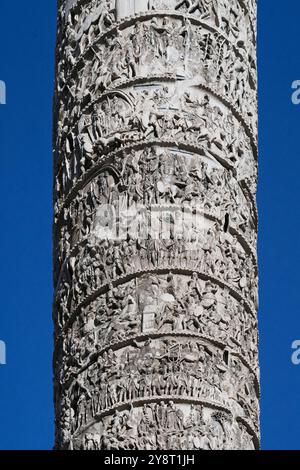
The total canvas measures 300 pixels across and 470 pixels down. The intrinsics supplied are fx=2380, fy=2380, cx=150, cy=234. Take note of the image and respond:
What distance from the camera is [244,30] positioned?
41.2ft

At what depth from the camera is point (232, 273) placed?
1172 cm

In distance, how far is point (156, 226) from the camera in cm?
1157

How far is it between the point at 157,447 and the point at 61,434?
1.99 feet

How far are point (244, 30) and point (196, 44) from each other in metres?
0.44

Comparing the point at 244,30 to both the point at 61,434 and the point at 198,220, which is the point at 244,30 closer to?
the point at 198,220

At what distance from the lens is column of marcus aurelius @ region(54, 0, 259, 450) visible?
1123 centimetres

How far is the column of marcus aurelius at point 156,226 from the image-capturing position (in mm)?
11227

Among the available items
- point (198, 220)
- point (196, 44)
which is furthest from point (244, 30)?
point (198, 220)

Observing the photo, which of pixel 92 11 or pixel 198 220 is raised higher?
pixel 92 11
